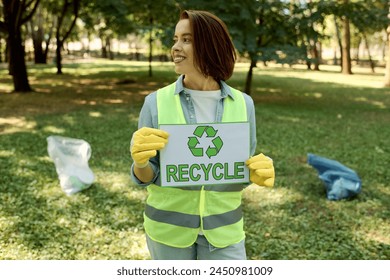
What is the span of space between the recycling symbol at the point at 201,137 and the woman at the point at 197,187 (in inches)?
3.7

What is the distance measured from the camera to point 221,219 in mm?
1853

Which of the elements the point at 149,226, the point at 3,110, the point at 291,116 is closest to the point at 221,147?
the point at 149,226

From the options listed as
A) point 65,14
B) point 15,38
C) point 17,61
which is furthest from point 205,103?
point 65,14

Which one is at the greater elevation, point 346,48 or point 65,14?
point 65,14

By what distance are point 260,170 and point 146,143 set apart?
0.49 metres

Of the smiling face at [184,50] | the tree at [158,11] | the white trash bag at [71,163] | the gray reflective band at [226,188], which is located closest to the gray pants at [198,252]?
the gray reflective band at [226,188]

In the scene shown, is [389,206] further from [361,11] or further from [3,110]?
[3,110]

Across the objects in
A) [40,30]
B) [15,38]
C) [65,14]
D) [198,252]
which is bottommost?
[198,252]

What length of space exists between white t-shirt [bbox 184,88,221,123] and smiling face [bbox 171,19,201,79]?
0.30 feet

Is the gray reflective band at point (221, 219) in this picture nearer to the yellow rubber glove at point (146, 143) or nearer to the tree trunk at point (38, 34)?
the yellow rubber glove at point (146, 143)

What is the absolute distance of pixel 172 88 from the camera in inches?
71.1

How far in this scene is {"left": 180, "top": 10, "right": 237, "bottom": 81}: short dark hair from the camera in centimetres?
171

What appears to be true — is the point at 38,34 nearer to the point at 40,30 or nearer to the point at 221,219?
the point at 40,30

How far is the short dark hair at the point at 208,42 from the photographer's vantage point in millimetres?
1708
